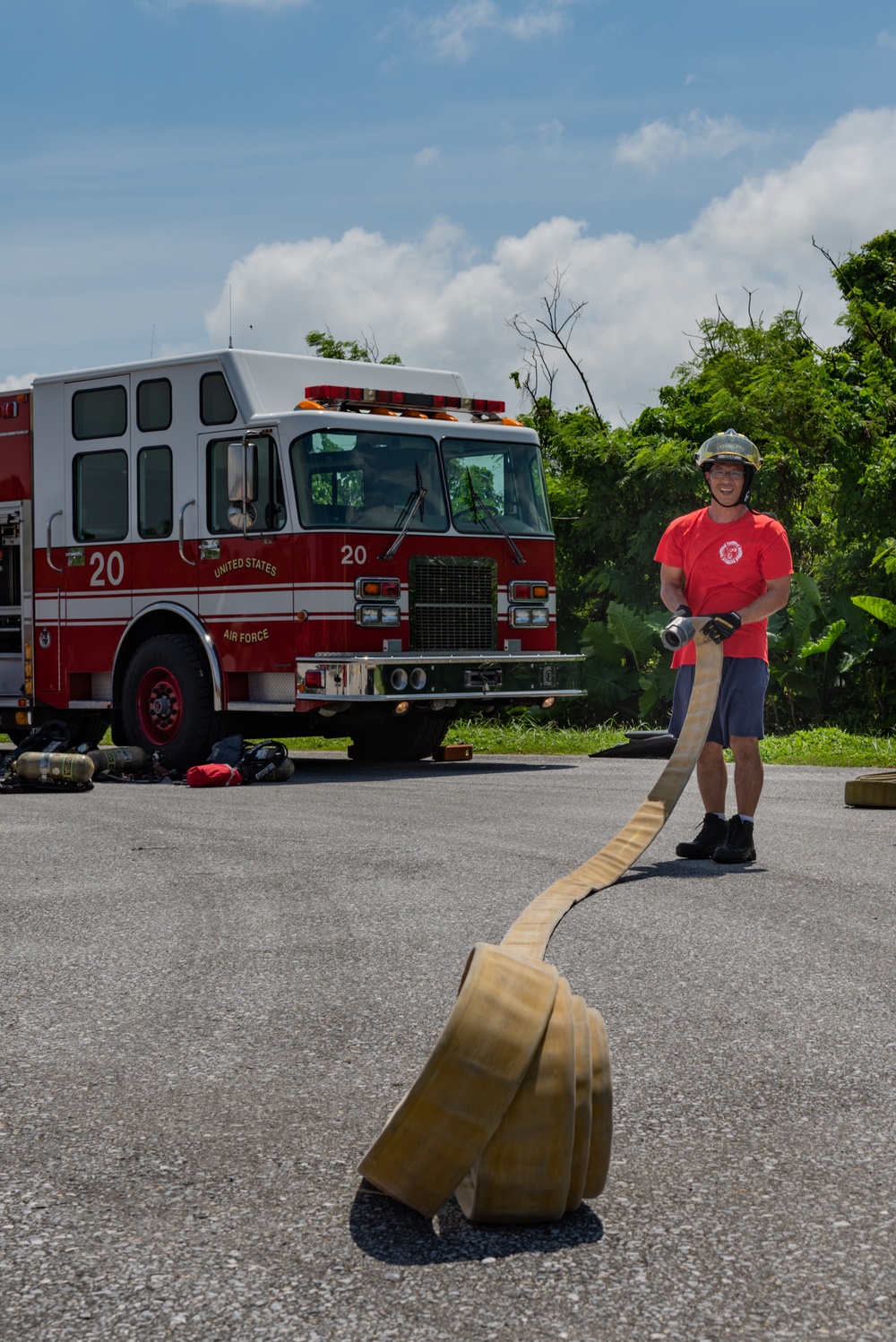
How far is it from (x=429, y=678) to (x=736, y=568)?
603 centimetres

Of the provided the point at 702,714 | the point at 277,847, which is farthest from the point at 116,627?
the point at 702,714

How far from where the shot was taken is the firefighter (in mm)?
7156

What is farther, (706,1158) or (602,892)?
(602,892)

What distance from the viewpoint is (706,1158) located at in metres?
3.31

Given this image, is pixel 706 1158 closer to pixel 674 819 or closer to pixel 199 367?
pixel 674 819

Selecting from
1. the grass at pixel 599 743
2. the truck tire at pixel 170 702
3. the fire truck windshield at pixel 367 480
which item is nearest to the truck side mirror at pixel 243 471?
the fire truck windshield at pixel 367 480

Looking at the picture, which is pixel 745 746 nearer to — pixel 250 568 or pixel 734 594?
pixel 734 594

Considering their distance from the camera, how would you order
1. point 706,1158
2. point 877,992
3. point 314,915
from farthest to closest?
point 314,915
point 877,992
point 706,1158

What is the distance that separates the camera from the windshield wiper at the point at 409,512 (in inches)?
509

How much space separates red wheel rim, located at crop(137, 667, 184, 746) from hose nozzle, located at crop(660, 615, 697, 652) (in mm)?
7164

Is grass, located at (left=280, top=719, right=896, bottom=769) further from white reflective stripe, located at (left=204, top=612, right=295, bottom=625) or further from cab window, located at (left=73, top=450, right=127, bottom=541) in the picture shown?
cab window, located at (left=73, top=450, right=127, bottom=541)

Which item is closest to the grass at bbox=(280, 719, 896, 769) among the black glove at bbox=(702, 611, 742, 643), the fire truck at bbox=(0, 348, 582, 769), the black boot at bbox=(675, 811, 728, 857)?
the fire truck at bbox=(0, 348, 582, 769)

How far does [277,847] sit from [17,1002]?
3.40 m

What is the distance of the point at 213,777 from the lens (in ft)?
40.7
